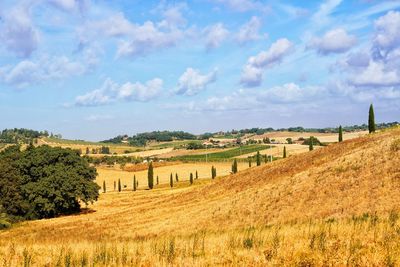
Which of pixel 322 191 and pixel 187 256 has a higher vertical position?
pixel 187 256

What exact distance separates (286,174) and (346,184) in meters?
19.6

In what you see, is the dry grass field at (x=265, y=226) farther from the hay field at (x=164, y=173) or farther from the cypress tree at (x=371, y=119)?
the hay field at (x=164, y=173)

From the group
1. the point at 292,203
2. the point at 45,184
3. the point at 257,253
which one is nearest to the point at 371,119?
the point at 292,203

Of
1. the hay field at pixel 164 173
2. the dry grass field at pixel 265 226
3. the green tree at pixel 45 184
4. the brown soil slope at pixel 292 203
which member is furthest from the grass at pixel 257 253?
the hay field at pixel 164 173

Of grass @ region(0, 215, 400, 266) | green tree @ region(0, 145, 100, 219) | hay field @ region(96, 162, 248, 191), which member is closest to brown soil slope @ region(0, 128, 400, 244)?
green tree @ region(0, 145, 100, 219)

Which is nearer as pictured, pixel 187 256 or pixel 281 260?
pixel 281 260

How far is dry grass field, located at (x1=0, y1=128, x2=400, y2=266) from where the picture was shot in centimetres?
1023

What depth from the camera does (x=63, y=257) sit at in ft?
Result: 36.0

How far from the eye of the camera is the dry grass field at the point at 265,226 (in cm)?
1023

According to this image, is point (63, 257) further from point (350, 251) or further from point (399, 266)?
point (399, 266)

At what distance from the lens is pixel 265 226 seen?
21547mm

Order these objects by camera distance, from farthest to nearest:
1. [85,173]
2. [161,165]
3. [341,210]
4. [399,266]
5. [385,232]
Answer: [161,165]
[85,173]
[341,210]
[385,232]
[399,266]

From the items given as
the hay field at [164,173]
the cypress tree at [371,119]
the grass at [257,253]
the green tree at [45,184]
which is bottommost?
the hay field at [164,173]

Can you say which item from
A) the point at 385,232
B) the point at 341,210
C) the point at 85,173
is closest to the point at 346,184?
the point at 341,210
